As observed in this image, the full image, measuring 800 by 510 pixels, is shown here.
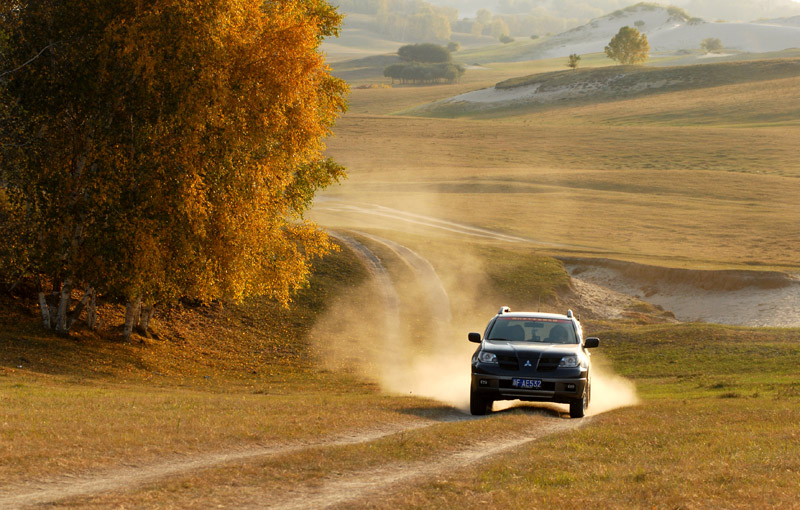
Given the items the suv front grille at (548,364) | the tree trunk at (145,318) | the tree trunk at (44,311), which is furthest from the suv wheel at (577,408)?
the tree trunk at (44,311)

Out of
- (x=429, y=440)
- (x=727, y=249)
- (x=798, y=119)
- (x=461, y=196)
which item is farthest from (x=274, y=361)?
(x=798, y=119)

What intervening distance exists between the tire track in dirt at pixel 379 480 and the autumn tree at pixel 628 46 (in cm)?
19078

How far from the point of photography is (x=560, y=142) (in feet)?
354

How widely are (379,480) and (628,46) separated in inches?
7737

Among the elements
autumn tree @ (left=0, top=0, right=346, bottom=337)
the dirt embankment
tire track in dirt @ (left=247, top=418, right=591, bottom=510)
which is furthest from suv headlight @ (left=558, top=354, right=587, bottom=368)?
the dirt embankment

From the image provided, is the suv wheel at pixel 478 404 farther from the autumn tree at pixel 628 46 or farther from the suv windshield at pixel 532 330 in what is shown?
the autumn tree at pixel 628 46

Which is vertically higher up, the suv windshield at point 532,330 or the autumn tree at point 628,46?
the autumn tree at point 628,46

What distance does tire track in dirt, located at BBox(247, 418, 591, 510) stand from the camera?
9.20 metres

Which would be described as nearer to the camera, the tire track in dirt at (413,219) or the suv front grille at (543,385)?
the suv front grille at (543,385)

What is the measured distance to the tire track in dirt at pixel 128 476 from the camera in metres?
8.90

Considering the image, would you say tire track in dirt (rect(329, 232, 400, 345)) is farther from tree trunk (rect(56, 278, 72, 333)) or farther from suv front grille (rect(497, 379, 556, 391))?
suv front grille (rect(497, 379, 556, 391))

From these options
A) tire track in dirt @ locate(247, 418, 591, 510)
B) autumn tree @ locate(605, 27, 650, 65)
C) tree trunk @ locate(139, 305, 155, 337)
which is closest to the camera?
tire track in dirt @ locate(247, 418, 591, 510)

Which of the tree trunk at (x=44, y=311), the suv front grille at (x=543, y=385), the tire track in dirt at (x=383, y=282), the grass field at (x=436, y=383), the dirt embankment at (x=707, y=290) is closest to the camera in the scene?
the grass field at (x=436, y=383)

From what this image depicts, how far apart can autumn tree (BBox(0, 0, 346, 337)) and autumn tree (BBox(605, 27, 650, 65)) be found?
181 meters
